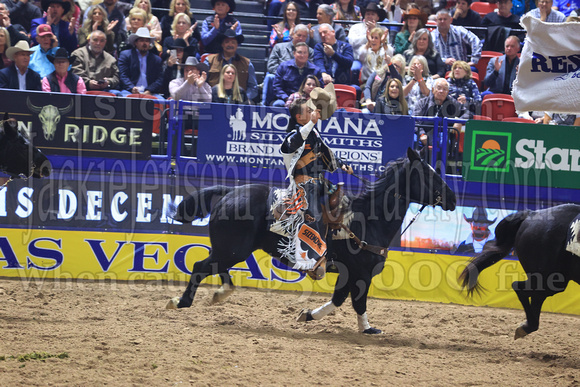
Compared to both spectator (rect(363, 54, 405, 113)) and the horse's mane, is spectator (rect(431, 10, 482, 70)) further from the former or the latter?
the horse's mane

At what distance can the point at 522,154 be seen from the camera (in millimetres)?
9844

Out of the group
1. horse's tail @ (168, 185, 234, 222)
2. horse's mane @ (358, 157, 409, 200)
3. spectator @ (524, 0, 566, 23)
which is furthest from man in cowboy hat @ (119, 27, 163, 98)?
spectator @ (524, 0, 566, 23)

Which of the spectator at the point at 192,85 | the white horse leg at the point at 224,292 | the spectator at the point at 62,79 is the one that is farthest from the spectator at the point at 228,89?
the white horse leg at the point at 224,292

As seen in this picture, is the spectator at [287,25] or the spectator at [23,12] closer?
the spectator at [23,12]

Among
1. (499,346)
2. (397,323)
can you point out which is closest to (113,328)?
(397,323)

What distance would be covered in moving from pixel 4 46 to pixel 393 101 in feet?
20.6

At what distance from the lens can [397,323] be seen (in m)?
8.62

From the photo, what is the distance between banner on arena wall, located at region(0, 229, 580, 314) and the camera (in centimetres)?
991

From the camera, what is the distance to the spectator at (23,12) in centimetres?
1271

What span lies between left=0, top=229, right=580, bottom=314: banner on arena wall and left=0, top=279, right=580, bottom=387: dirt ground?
241mm

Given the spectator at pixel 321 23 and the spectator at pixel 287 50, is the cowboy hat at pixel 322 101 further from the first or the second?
the spectator at pixel 321 23

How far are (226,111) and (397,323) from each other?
150 inches

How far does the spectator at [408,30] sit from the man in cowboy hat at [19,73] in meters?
6.31

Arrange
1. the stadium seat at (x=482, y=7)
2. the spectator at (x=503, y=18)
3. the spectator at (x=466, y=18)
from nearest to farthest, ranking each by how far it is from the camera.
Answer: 1. the spectator at (x=503, y=18)
2. the spectator at (x=466, y=18)
3. the stadium seat at (x=482, y=7)
